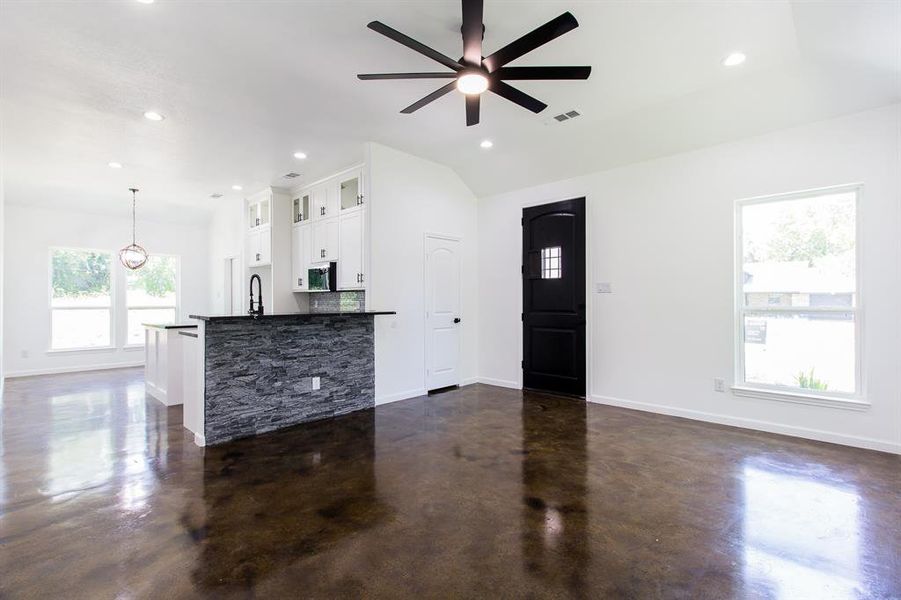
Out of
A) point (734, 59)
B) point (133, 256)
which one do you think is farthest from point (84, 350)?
point (734, 59)

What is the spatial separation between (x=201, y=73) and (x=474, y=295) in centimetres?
411

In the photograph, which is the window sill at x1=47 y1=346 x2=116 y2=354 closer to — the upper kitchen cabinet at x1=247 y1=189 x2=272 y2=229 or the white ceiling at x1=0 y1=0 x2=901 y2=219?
the white ceiling at x1=0 y1=0 x2=901 y2=219

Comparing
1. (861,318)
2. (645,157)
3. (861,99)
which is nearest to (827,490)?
(861,318)

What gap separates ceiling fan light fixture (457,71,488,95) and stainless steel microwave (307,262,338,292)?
134 inches

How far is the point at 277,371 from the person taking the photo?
417cm

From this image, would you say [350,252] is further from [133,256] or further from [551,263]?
[133,256]

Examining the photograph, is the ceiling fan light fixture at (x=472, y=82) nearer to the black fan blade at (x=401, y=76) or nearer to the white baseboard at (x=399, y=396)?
the black fan blade at (x=401, y=76)

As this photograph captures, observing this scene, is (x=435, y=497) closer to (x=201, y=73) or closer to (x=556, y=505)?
(x=556, y=505)

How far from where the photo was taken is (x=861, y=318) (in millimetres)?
3568

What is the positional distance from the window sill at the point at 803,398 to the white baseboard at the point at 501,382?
101 inches

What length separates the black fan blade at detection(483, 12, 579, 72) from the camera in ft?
7.31

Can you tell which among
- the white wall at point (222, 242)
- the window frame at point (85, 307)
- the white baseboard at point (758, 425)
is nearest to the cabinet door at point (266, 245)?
the white wall at point (222, 242)

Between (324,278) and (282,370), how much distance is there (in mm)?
1905

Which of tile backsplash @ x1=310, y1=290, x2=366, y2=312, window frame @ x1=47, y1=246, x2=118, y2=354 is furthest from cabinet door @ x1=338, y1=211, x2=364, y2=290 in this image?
window frame @ x1=47, y1=246, x2=118, y2=354
